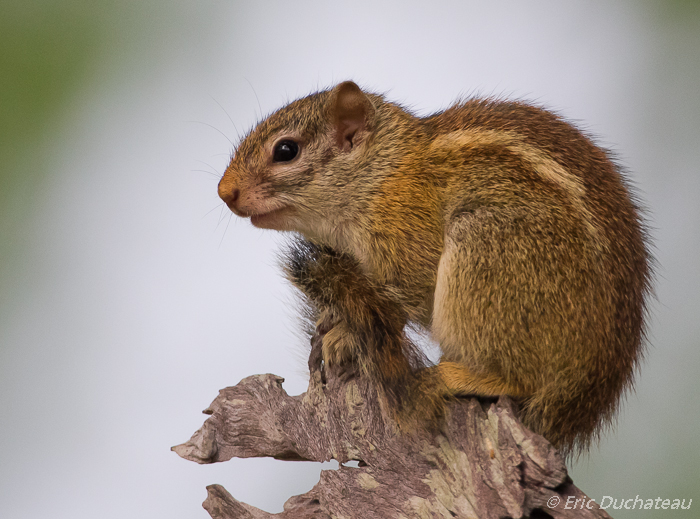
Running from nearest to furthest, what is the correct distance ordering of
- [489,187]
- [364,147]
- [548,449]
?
[548,449] < [489,187] < [364,147]

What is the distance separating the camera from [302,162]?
2.22 metres

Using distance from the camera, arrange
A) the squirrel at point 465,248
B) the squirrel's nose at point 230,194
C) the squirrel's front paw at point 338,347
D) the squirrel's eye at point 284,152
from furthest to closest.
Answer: the squirrel's eye at point 284,152, the squirrel's nose at point 230,194, the squirrel's front paw at point 338,347, the squirrel at point 465,248

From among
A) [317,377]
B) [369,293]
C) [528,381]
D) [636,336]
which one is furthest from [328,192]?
[636,336]

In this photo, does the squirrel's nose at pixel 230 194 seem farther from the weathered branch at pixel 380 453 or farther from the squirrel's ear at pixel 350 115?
the weathered branch at pixel 380 453

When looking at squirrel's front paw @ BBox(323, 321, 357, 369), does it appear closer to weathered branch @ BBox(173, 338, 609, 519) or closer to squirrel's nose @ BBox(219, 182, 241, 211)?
weathered branch @ BBox(173, 338, 609, 519)

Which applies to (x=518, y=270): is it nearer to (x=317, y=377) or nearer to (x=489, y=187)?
(x=489, y=187)

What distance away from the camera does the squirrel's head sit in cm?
216

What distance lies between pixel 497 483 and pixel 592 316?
494 mm

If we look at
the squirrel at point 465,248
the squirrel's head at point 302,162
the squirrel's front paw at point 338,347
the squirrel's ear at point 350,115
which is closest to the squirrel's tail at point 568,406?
the squirrel at point 465,248

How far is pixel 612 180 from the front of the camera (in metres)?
2.04

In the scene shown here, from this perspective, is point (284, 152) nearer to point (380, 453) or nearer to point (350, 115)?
point (350, 115)

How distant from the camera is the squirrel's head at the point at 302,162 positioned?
2164 millimetres

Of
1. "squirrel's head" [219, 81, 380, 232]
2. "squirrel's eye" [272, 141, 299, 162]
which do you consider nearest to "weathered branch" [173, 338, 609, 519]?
"squirrel's head" [219, 81, 380, 232]

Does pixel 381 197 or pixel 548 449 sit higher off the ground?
pixel 381 197
